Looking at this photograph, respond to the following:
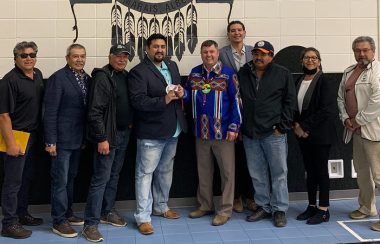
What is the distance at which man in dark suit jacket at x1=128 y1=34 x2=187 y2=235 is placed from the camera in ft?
11.9

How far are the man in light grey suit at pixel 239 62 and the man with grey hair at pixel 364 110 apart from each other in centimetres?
101

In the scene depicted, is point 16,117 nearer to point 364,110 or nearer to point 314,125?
point 314,125

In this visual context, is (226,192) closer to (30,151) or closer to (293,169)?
(293,169)

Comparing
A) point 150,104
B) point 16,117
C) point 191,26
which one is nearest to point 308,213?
point 150,104

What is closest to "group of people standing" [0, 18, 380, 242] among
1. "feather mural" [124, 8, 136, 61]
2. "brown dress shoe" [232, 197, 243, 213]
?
"brown dress shoe" [232, 197, 243, 213]

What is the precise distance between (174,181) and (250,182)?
0.81 m

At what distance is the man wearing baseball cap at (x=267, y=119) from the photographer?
370cm

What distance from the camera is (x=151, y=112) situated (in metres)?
3.70

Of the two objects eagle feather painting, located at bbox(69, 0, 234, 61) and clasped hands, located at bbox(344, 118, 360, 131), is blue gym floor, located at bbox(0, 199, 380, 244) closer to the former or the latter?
clasped hands, located at bbox(344, 118, 360, 131)

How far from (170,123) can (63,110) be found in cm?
95

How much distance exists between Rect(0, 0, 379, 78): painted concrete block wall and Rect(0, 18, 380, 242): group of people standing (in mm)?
419

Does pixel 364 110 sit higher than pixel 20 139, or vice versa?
pixel 364 110

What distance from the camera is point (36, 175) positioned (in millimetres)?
4211

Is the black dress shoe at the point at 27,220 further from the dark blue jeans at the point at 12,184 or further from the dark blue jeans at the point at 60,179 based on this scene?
the dark blue jeans at the point at 60,179
